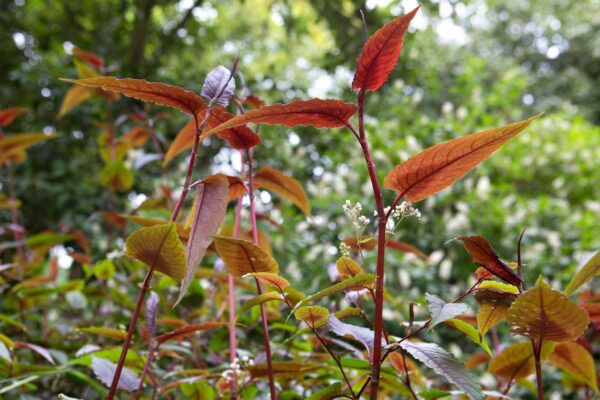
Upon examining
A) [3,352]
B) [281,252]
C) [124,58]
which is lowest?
[3,352]

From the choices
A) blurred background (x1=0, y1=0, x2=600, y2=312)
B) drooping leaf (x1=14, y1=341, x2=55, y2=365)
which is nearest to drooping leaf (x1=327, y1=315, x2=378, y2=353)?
drooping leaf (x1=14, y1=341, x2=55, y2=365)

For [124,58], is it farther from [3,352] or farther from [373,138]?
[3,352]

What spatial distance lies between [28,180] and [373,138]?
5.97 ft

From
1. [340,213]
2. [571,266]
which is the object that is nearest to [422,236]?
[340,213]

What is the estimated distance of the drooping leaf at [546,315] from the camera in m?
0.46

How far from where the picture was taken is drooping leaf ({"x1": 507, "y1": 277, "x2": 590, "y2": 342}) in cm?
46

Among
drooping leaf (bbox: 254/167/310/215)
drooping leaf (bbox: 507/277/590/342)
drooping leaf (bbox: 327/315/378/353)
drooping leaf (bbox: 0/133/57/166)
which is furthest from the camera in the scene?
drooping leaf (bbox: 0/133/57/166)

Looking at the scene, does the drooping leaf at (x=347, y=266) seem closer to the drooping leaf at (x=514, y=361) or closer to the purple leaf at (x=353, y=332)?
the purple leaf at (x=353, y=332)

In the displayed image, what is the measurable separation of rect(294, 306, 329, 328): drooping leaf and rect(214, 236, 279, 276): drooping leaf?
0.05m

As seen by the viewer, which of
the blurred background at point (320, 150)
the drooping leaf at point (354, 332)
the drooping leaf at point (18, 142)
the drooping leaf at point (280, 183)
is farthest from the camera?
the blurred background at point (320, 150)

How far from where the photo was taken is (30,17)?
3697mm

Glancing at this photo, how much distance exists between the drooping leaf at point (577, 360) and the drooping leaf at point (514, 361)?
67 millimetres

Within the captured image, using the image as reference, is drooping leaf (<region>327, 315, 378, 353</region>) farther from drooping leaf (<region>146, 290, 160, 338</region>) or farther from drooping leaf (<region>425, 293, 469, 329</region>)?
drooping leaf (<region>146, 290, 160, 338</region>)

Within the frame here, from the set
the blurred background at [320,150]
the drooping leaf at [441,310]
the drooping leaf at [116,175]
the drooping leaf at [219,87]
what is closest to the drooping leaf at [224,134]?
the drooping leaf at [219,87]
